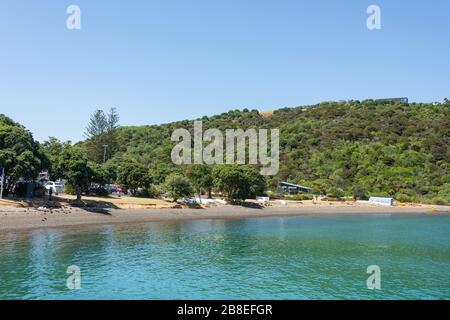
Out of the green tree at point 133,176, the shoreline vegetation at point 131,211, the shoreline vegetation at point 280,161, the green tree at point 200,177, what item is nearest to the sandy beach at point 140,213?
the shoreline vegetation at point 131,211

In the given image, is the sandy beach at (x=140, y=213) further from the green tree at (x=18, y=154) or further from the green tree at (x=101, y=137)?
the green tree at (x=101, y=137)

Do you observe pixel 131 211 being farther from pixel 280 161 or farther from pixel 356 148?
pixel 356 148

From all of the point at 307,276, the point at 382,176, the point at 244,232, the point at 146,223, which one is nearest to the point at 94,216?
the point at 146,223

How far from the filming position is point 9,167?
161 feet

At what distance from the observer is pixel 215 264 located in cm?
3170

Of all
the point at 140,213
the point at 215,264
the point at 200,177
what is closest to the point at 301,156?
the point at 200,177

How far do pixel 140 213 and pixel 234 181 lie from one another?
2333 centimetres

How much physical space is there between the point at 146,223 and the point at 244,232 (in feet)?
44.1

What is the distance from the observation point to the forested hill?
391 ft

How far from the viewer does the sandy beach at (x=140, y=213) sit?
148ft

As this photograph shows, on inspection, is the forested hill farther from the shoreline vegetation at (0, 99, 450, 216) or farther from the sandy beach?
the sandy beach

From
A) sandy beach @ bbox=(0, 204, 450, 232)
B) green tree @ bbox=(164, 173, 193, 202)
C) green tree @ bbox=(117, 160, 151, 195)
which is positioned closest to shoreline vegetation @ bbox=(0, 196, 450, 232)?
sandy beach @ bbox=(0, 204, 450, 232)

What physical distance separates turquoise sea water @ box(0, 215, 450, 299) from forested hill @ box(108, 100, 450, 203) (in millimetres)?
46400
